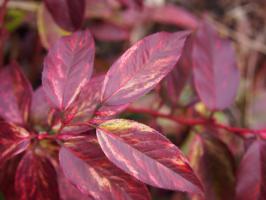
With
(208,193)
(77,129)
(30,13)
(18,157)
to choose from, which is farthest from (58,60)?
(30,13)

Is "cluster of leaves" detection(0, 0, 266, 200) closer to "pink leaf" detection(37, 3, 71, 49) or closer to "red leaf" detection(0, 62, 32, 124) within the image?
"red leaf" detection(0, 62, 32, 124)

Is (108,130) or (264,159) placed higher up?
(108,130)

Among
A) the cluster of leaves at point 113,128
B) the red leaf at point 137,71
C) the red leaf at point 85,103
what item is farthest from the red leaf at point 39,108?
the red leaf at point 137,71

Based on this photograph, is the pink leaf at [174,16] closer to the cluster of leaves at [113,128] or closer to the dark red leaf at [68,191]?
the cluster of leaves at [113,128]

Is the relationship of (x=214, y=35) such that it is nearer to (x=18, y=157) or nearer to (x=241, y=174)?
(x=241, y=174)

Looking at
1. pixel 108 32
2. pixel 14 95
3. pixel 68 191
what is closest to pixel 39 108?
pixel 14 95

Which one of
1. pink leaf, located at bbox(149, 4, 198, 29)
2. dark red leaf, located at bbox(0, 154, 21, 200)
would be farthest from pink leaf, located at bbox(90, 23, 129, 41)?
dark red leaf, located at bbox(0, 154, 21, 200)
